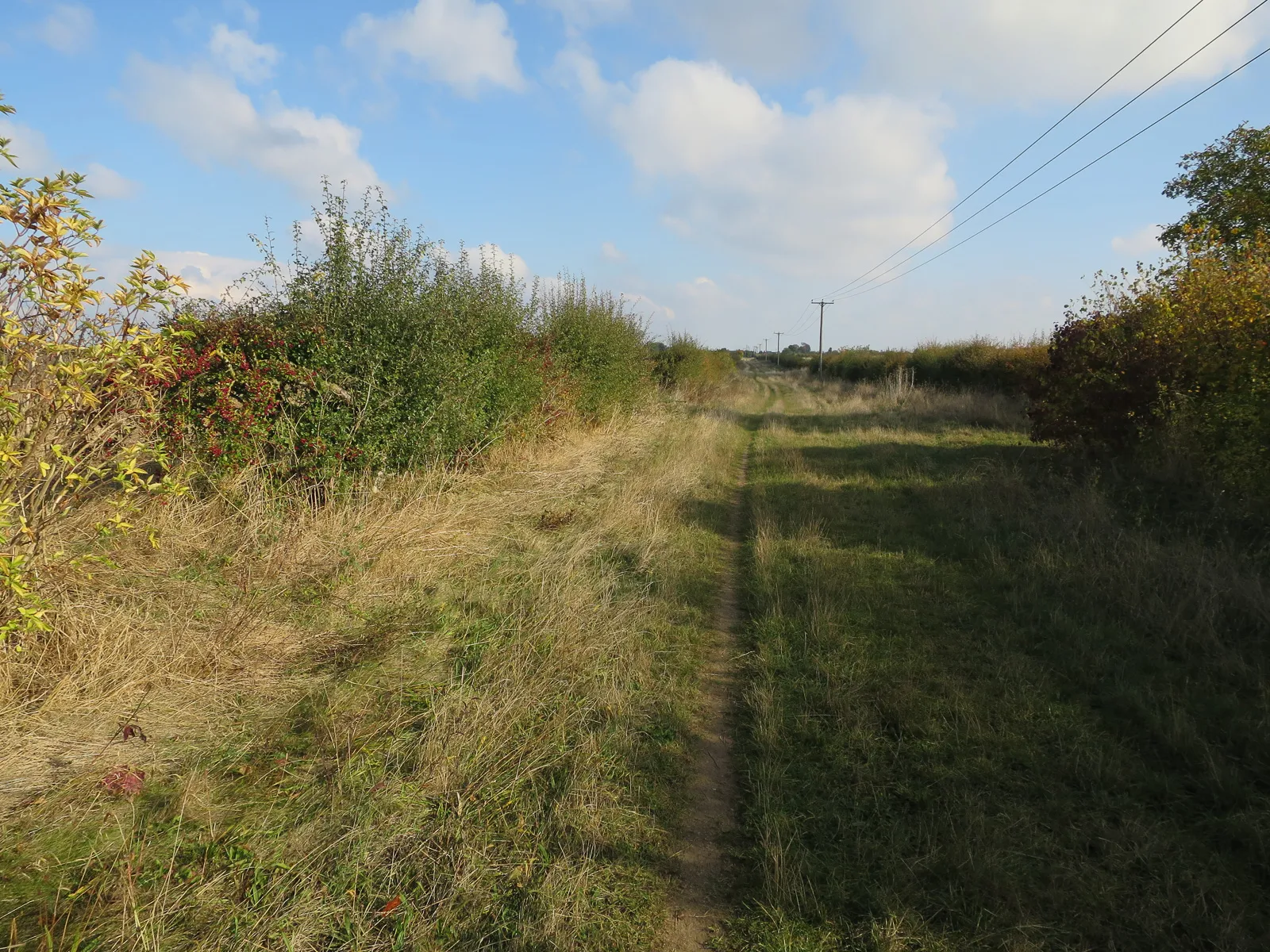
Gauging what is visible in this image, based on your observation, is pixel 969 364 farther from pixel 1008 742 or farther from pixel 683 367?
pixel 1008 742

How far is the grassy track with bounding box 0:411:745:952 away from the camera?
8.66 ft

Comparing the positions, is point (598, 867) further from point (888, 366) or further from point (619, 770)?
point (888, 366)

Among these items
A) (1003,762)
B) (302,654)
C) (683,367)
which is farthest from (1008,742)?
(683,367)

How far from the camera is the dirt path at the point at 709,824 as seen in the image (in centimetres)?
278

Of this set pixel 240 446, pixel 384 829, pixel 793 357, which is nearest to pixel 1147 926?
pixel 384 829

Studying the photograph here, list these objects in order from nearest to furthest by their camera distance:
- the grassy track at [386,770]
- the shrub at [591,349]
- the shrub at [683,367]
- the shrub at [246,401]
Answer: the grassy track at [386,770]
the shrub at [246,401]
the shrub at [591,349]
the shrub at [683,367]

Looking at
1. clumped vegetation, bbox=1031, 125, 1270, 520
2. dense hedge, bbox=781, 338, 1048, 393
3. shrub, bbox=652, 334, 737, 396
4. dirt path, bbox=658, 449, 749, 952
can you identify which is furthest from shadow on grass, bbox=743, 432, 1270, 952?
shrub, bbox=652, 334, 737, 396

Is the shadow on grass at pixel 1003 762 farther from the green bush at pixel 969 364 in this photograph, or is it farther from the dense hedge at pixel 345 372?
the green bush at pixel 969 364

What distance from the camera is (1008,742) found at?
12.7 ft

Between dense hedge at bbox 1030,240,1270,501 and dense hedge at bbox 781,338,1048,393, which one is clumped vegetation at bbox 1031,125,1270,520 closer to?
dense hedge at bbox 1030,240,1270,501

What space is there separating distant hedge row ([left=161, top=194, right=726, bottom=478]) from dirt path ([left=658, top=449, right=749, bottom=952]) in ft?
13.4

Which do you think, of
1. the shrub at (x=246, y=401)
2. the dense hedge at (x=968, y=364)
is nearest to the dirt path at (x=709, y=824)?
the shrub at (x=246, y=401)

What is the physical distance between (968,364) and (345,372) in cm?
2804

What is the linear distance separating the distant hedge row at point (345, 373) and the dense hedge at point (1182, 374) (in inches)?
363
